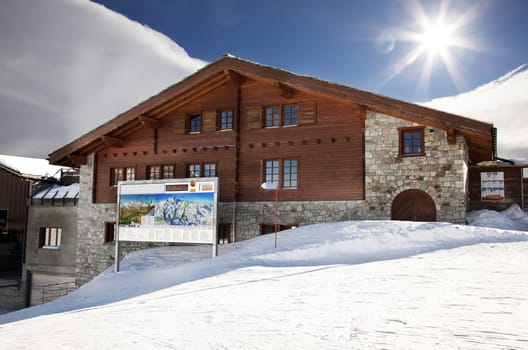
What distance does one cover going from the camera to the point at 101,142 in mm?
21078

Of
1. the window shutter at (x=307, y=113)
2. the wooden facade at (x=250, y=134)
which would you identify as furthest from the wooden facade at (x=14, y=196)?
the window shutter at (x=307, y=113)

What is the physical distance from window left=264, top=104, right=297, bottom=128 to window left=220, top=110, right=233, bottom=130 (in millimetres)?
1738

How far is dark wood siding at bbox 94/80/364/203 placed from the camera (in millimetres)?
16469

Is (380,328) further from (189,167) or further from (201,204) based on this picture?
(189,167)

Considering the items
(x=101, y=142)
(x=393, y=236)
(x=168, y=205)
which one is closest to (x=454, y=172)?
(x=393, y=236)

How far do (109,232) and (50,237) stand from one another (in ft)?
16.2

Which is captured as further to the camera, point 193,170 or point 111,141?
point 111,141

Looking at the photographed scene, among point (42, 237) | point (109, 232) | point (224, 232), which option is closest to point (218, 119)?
point (224, 232)

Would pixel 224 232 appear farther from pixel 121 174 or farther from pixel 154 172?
pixel 121 174

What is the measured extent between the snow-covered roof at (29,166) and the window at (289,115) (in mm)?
16179

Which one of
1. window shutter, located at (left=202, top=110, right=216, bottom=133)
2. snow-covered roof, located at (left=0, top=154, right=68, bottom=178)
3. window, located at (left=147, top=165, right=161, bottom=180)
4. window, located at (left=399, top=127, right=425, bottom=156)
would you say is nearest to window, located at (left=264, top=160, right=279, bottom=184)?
window shutter, located at (left=202, top=110, right=216, bottom=133)

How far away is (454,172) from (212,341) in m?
12.4

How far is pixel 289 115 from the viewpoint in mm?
17781

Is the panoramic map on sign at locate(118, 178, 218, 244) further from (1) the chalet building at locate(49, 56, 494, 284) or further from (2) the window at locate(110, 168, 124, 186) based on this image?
(2) the window at locate(110, 168, 124, 186)
